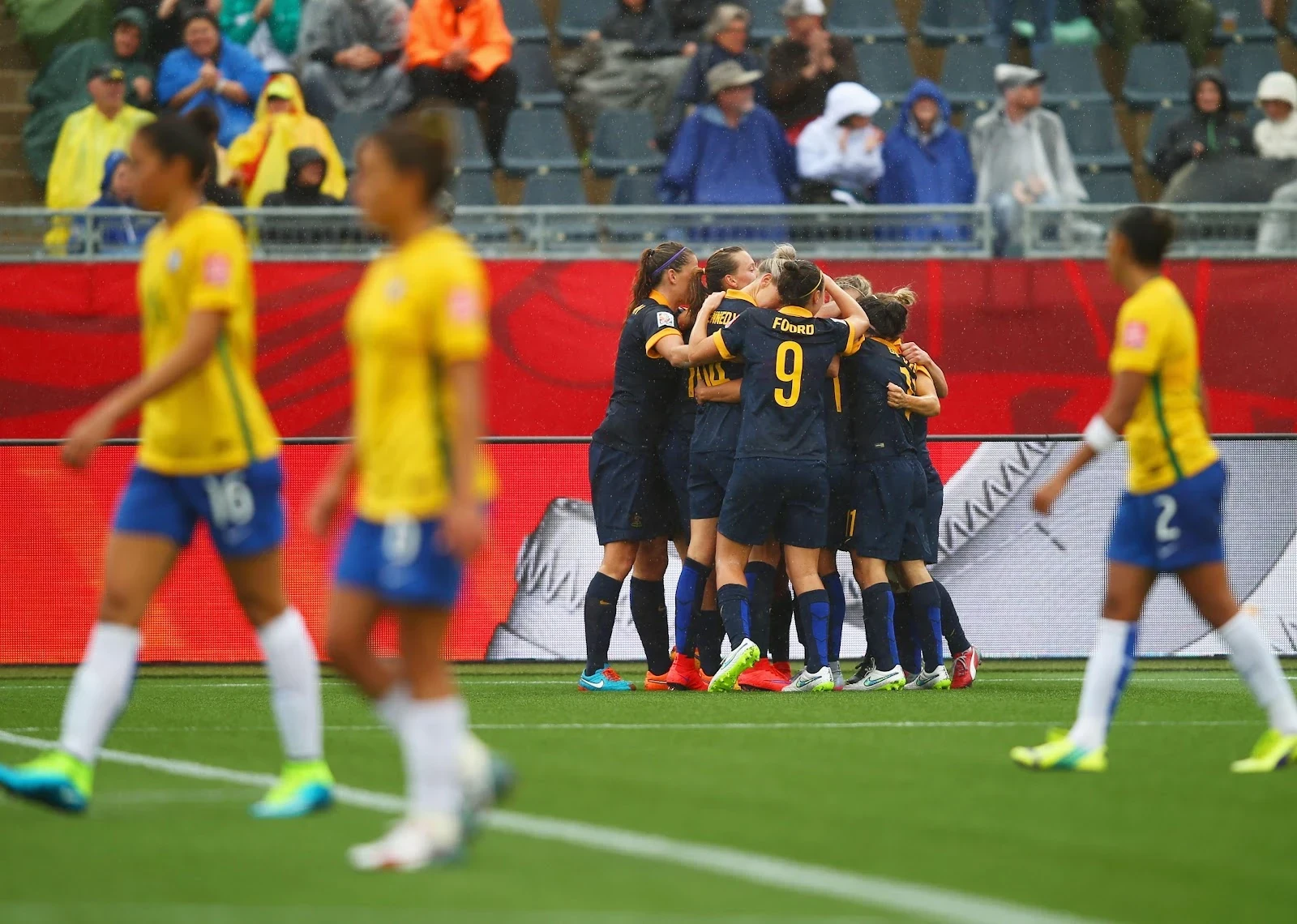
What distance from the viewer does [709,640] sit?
11070 millimetres

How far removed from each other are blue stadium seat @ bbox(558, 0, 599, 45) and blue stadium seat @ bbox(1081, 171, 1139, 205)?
4.59 metres

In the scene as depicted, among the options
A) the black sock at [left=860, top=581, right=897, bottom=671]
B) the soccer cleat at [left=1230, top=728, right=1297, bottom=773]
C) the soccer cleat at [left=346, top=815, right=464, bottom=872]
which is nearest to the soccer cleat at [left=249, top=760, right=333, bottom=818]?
the soccer cleat at [left=346, top=815, right=464, bottom=872]

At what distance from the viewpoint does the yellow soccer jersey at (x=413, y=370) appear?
480 cm

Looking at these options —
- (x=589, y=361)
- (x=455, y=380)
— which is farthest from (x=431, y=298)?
(x=589, y=361)

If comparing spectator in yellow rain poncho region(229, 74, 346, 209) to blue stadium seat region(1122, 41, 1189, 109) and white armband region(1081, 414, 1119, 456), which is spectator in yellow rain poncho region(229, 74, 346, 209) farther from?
white armband region(1081, 414, 1119, 456)

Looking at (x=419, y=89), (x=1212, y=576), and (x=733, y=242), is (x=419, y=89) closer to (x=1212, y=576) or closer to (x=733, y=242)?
(x=733, y=242)

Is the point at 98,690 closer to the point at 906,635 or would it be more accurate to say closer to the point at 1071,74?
the point at 906,635

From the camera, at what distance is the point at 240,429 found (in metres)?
5.94

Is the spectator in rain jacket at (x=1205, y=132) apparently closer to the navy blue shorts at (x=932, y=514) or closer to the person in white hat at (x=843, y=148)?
the person in white hat at (x=843, y=148)

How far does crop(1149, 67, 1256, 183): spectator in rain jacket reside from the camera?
660 inches

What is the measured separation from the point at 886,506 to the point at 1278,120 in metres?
7.96

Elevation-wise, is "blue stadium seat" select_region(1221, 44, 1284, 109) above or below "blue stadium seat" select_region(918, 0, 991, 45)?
below

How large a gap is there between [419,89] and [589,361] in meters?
3.21

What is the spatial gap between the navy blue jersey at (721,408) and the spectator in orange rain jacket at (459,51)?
21.1ft
